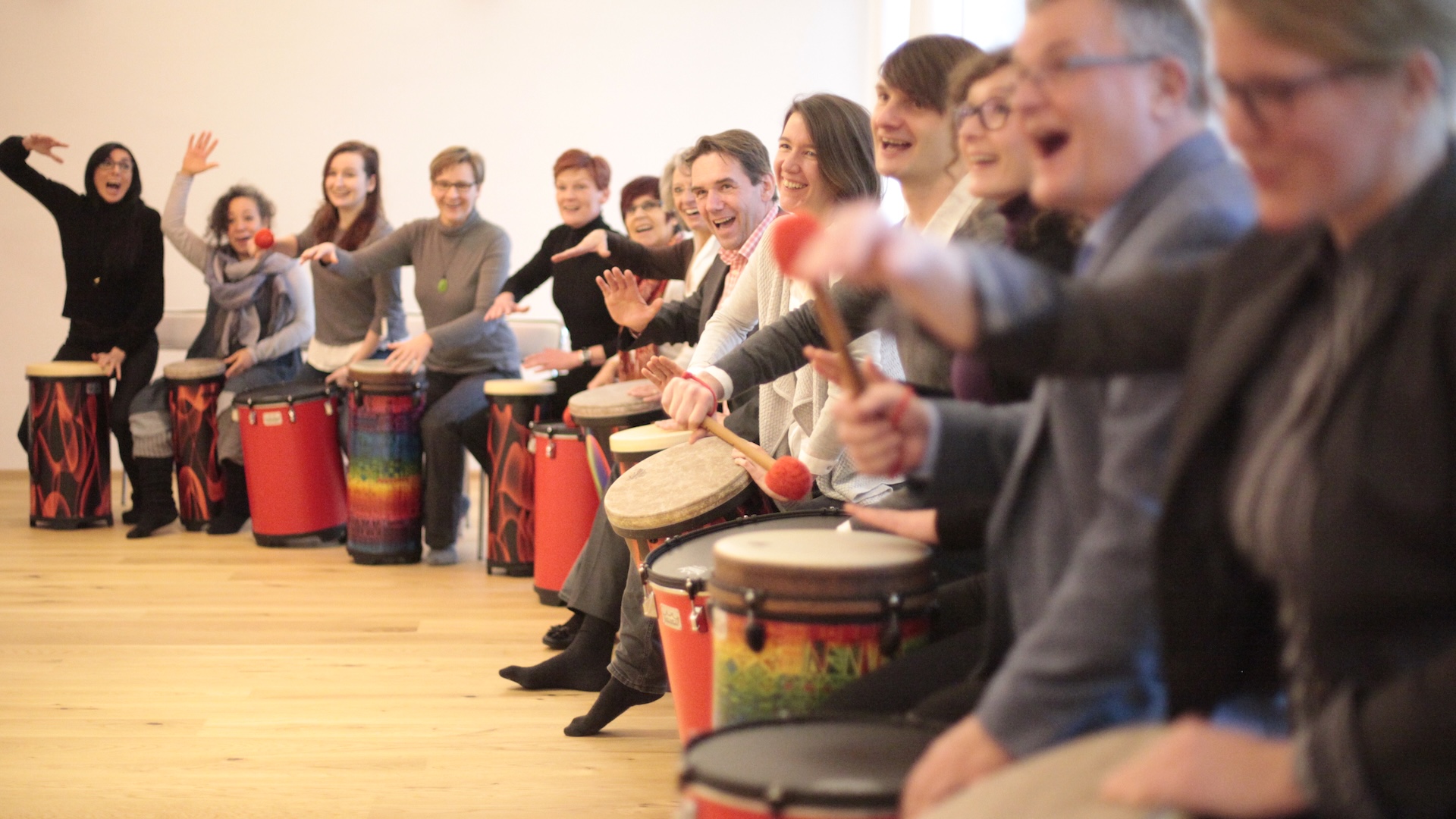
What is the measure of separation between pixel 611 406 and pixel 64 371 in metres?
2.97

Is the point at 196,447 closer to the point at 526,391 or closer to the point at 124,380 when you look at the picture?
the point at 124,380

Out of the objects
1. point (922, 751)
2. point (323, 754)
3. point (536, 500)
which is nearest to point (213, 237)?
point (536, 500)

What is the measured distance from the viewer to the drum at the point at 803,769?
1.15 meters

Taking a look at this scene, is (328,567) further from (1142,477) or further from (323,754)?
(1142,477)

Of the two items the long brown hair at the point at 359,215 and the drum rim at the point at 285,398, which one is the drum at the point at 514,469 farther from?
the long brown hair at the point at 359,215

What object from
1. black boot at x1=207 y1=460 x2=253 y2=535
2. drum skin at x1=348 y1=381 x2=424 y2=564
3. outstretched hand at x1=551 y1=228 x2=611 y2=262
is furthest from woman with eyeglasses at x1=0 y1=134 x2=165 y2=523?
outstretched hand at x1=551 y1=228 x2=611 y2=262

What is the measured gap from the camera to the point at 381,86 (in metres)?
6.60

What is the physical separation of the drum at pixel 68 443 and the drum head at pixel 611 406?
2.75 meters

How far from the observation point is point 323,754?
8.99 feet

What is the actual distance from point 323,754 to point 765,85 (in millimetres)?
4605

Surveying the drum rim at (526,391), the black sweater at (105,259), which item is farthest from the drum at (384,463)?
the black sweater at (105,259)

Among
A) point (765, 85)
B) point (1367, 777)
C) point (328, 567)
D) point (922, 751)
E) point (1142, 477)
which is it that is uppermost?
point (765, 85)

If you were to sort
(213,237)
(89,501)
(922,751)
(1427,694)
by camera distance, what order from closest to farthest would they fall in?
(1427,694) < (922,751) < (89,501) < (213,237)

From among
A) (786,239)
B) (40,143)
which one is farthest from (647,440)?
(40,143)
